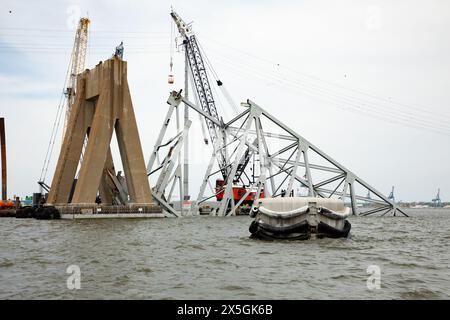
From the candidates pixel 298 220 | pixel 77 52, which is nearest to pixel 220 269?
pixel 298 220

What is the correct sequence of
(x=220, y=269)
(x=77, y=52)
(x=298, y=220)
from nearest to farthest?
(x=220, y=269) → (x=298, y=220) → (x=77, y=52)

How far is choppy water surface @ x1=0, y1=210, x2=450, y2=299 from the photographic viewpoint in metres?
13.2

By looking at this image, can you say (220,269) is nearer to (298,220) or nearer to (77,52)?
(298,220)

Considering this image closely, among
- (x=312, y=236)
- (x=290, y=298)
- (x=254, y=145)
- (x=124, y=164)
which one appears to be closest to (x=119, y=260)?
(x=290, y=298)

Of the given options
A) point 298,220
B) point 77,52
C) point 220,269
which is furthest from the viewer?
point 77,52

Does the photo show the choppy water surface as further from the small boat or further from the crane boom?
the crane boom

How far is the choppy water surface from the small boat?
4.19ft

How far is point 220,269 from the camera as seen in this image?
1695 centimetres

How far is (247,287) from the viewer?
13.7 meters

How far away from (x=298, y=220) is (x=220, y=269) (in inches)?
445

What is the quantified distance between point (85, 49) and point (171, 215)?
182ft

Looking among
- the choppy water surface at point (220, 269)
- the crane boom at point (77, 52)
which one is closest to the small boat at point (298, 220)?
the choppy water surface at point (220, 269)

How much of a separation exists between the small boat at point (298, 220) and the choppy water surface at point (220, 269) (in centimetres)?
128

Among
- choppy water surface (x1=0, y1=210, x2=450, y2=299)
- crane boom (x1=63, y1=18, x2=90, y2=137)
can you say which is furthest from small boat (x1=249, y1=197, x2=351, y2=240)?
crane boom (x1=63, y1=18, x2=90, y2=137)
